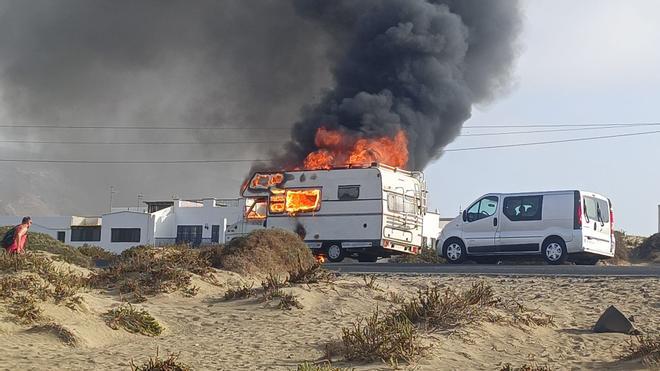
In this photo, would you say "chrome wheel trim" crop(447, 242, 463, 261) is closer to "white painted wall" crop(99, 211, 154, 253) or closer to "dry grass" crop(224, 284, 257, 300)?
Result: "dry grass" crop(224, 284, 257, 300)

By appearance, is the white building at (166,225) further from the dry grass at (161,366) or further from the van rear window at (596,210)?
the dry grass at (161,366)

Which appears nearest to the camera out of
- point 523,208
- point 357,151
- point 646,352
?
point 646,352

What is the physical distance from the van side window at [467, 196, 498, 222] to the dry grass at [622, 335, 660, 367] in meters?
13.2

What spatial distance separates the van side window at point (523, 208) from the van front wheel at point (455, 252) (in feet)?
5.51

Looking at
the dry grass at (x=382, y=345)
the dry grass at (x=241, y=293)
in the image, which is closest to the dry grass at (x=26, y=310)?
the dry grass at (x=241, y=293)

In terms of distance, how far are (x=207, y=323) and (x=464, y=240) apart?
1345 centimetres

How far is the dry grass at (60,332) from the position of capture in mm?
9062

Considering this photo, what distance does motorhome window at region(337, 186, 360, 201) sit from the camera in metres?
26.9

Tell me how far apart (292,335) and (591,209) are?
1427cm

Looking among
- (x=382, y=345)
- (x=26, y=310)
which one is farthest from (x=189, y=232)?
(x=382, y=345)

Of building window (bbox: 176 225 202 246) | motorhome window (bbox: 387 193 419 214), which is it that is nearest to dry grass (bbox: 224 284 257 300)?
motorhome window (bbox: 387 193 419 214)

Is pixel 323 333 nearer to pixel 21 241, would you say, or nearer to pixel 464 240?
pixel 21 241

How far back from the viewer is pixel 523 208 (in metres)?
22.3

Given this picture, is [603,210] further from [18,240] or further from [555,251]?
[18,240]
